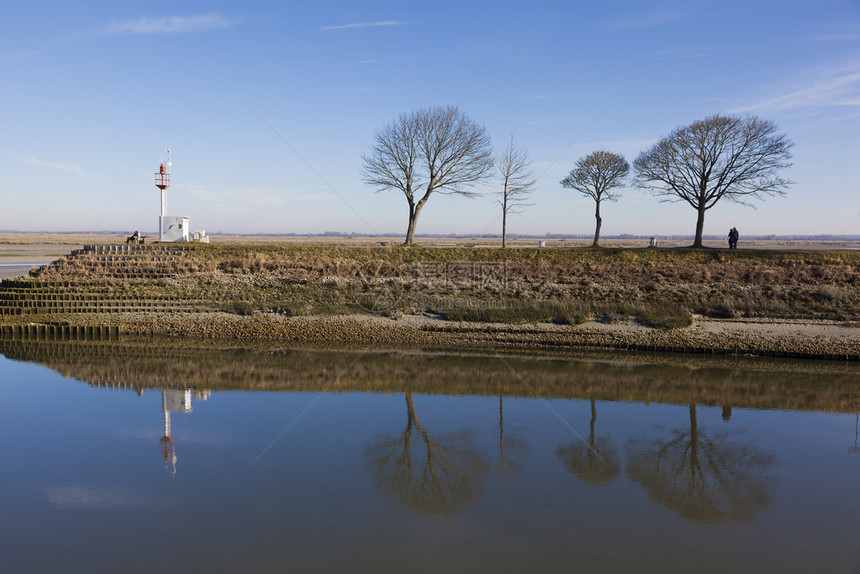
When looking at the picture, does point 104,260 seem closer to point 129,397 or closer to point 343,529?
point 129,397

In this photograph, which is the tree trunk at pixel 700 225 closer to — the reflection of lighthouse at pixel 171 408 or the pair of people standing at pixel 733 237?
the pair of people standing at pixel 733 237

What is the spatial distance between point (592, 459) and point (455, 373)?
668 cm

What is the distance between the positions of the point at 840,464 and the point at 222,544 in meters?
10.8

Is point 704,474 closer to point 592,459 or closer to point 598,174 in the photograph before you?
point 592,459

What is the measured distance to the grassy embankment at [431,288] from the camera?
22453 millimetres

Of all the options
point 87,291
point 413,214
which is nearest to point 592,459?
point 87,291

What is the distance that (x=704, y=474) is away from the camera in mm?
9867

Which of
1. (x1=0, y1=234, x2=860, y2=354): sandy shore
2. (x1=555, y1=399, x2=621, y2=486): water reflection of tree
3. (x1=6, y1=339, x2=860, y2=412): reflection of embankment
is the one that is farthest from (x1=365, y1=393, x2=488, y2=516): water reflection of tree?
(x1=0, y1=234, x2=860, y2=354): sandy shore

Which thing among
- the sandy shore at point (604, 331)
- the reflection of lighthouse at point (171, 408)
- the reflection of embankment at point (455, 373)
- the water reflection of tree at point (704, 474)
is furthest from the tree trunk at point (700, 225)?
the reflection of lighthouse at point (171, 408)

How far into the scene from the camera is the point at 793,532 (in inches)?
309

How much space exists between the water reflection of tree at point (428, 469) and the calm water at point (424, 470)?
2.0 inches

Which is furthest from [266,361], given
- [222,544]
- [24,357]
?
[222,544]

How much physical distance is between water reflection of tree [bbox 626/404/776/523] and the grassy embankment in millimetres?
10498

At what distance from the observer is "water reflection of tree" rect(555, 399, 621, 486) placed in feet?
31.5
